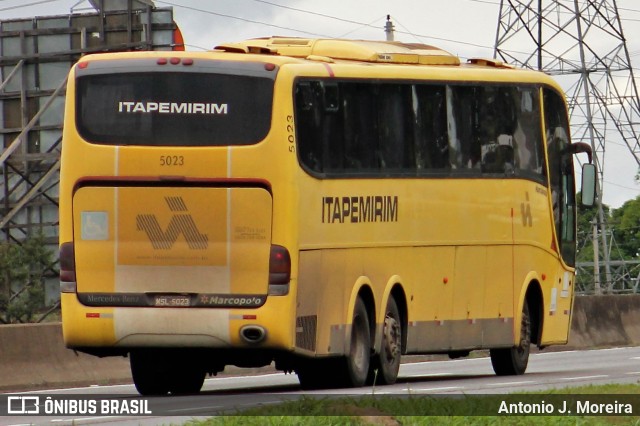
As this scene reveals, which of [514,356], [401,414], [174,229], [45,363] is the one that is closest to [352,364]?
[174,229]

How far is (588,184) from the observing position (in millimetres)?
24188

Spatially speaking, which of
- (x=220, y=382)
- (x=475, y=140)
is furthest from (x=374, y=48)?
(x=220, y=382)

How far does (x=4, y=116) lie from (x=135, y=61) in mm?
31848

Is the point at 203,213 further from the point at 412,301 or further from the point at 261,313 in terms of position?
the point at 412,301

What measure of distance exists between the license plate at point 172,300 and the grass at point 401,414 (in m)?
3.19

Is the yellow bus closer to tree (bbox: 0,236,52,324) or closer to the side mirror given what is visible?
the side mirror

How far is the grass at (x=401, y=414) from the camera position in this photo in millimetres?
13141

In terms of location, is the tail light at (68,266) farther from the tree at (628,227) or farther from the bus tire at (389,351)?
the tree at (628,227)

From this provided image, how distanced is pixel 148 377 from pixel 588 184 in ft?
24.0

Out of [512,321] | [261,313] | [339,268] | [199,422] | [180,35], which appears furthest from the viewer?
[180,35]

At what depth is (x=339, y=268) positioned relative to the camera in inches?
749

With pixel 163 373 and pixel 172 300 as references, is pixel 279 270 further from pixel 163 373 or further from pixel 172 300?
pixel 163 373

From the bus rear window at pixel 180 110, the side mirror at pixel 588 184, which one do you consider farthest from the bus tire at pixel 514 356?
the bus rear window at pixel 180 110

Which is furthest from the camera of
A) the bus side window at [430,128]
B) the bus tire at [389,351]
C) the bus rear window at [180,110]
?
the bus side window at [430,128]
